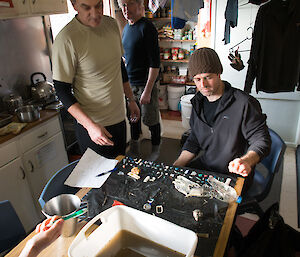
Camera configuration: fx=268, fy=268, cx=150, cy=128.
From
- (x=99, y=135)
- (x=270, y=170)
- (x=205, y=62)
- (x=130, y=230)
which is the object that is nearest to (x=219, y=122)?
(x=205, y=62)

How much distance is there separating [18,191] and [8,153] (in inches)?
12.0

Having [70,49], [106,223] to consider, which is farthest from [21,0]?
[106,223]

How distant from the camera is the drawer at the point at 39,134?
1950mm

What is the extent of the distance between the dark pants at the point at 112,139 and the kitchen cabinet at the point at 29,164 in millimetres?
470

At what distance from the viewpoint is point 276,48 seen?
246cm

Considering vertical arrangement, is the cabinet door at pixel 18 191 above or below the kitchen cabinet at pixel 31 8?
below

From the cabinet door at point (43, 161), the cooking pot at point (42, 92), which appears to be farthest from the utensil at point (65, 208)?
the cooking pot at point (42, 92)

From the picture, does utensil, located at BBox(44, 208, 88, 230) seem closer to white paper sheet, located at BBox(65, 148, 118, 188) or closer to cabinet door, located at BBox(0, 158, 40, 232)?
white paper sheet, located at BBox(65, 148, 118, 188)

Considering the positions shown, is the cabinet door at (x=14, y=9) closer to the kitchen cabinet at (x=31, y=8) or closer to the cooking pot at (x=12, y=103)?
the kitchen cabinet at (x=31, y=8)

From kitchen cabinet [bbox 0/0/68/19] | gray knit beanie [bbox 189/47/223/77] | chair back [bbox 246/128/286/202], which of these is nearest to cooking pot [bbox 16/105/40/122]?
kitchen cabinet [bbox 0/0/68/19]

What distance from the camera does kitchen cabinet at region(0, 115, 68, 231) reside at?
183 cm

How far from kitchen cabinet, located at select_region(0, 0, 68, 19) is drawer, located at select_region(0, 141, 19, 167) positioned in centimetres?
90

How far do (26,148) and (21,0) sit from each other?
1.12 metres

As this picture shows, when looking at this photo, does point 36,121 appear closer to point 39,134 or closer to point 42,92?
point 39,134
